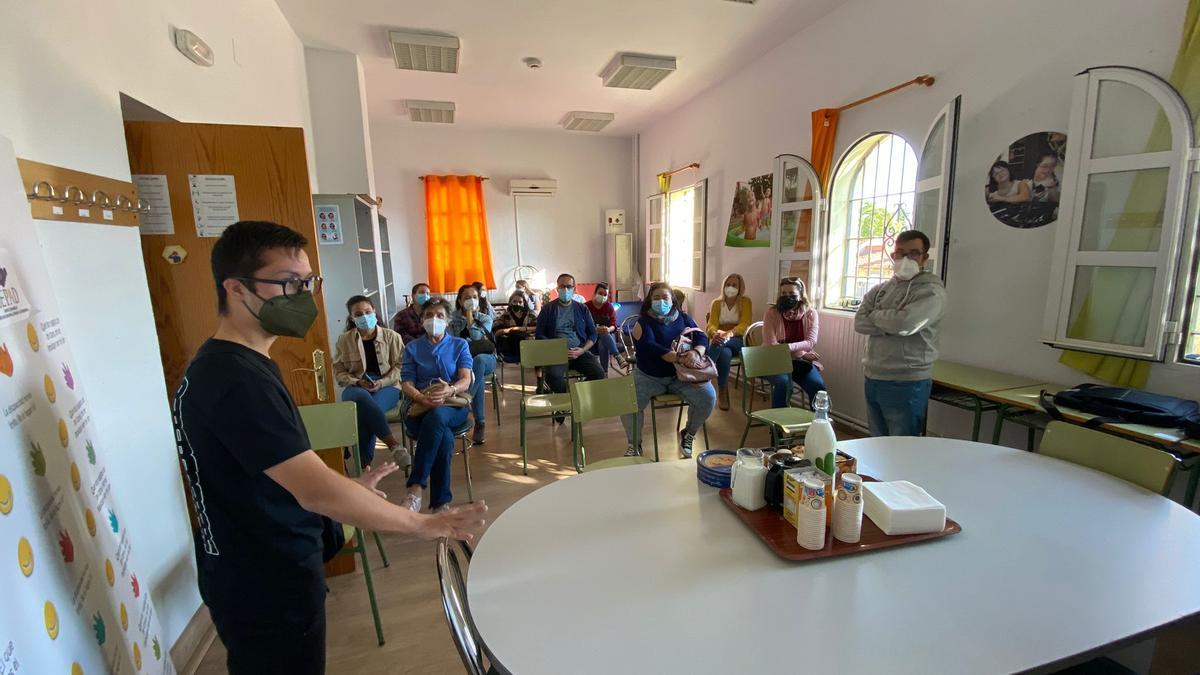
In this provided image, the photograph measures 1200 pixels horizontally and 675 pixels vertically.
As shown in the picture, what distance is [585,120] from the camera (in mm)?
6891

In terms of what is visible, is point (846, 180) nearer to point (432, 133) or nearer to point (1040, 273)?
point (1040, 273)

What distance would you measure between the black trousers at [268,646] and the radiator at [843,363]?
3.81m

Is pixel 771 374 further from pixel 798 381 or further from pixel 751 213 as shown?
pixel 751 213

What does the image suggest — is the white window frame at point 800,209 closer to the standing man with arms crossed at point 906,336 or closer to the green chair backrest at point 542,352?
the standing man with arms crossed at point 906,336

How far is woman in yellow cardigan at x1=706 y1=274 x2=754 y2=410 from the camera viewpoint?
462 centimetres

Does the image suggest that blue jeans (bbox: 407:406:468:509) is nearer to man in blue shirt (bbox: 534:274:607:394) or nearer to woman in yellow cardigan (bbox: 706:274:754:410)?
man in blue shirt (bbox: 534:274:607:394)

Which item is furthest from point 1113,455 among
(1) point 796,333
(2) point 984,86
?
(1) point 796,333

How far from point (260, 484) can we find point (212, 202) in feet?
4.84

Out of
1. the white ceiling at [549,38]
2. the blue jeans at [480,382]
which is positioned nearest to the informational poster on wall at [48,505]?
the blue jeans at [480,382]

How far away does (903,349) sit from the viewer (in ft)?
8.70

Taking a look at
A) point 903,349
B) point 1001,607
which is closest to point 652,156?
point 903,349

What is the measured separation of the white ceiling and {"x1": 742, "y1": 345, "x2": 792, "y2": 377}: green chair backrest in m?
2.60

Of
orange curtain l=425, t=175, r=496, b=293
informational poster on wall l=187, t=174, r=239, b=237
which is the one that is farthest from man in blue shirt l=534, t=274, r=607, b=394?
orange curtain l=425, t=175, r=496, b=293

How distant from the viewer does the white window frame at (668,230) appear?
6.14 meters
